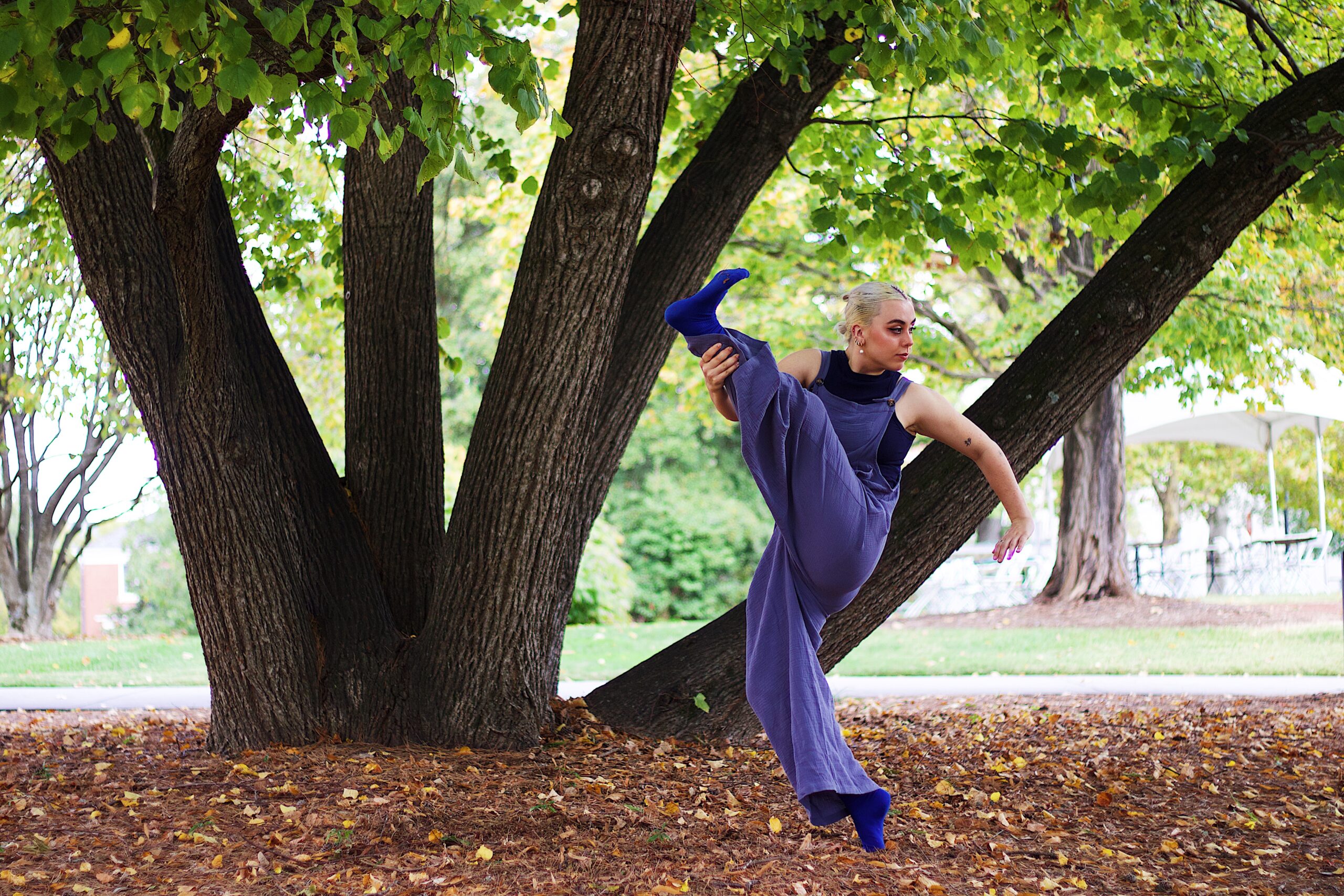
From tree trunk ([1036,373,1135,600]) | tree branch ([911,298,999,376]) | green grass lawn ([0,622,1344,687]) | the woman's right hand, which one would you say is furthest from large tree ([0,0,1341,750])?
tree trunk ([1036,373,1135,600])

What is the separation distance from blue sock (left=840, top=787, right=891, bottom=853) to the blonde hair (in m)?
1.55

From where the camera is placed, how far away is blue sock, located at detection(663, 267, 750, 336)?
3432mm

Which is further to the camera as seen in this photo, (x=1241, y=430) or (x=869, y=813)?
(x=1241, y=430)

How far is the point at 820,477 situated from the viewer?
3713 mm

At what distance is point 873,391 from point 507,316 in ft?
6.46

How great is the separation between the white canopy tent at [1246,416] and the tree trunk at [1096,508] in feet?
2.52

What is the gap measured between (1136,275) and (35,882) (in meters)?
5.25

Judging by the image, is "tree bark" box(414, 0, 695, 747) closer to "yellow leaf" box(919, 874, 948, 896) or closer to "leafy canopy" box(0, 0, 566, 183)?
"leafy canopy" box(0, 0, 566, 183)

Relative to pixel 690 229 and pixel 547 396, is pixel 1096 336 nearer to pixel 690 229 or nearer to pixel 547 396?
pixel 690 229

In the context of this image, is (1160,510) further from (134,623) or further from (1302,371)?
(134,623)

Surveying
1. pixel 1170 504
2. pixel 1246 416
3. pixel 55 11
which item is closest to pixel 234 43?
pixel 55 11

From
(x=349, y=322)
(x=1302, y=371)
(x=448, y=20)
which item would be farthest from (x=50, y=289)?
(x=1302, y=371)

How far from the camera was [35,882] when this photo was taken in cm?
387

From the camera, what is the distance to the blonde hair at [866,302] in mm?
3912
